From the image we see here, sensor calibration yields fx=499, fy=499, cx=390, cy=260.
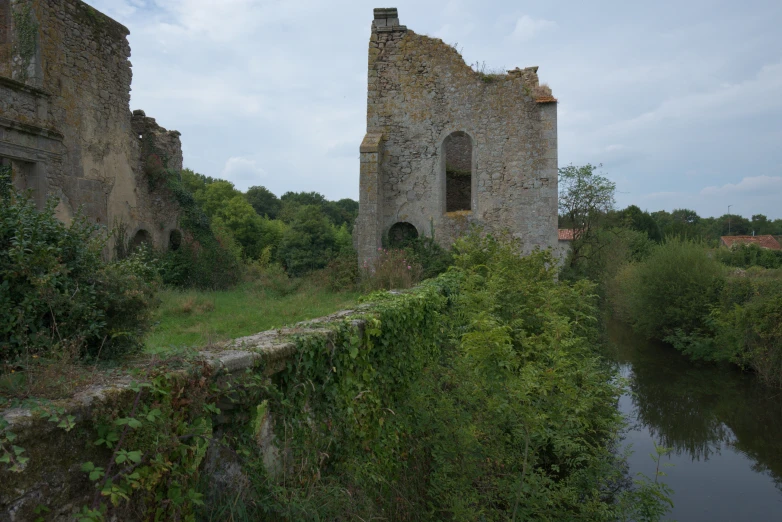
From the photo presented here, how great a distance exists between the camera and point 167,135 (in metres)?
15.5

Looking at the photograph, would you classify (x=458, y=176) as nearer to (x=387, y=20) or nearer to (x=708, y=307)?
(x=387, y=20)

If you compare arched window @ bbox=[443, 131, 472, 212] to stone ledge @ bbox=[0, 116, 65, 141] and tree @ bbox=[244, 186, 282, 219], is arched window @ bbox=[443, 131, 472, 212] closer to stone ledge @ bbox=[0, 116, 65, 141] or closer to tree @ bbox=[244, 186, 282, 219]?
stone ledge @ bbox=[0, 116, 65, 141]

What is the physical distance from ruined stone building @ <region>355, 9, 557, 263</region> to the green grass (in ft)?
11.7

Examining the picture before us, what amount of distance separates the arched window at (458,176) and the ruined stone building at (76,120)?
886cm

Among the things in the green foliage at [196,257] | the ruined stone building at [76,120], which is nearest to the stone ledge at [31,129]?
the ruined stone building at [76,120]

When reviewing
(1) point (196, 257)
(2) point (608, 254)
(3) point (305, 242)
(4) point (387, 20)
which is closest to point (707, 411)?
(4) point (387, 20)

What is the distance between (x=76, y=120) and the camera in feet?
38.2

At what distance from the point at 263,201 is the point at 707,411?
2004 inches

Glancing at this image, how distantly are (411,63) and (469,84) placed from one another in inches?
72.5

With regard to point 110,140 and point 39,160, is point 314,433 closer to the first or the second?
point 39,160

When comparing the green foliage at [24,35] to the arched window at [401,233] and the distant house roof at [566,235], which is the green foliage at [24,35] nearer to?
the arched window at [401,233]

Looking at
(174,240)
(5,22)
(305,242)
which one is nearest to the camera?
(5,22)

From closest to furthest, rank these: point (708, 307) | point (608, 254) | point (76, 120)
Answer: point (76, 120), point (708, 307), point (608, 254)

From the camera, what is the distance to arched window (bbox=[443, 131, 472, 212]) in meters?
16.7
